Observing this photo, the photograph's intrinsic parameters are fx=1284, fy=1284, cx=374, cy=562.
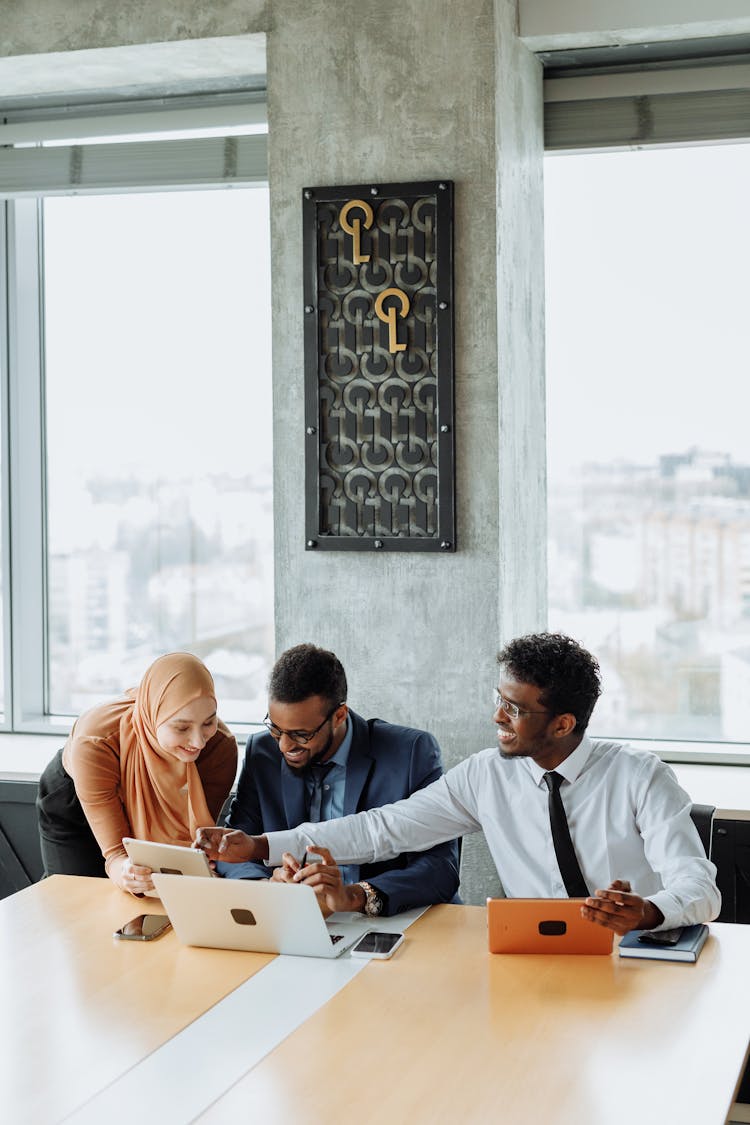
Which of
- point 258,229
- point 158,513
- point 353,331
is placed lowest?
point 158,513

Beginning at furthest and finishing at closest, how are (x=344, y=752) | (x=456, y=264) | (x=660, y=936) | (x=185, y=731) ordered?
(x=456, y=264)
(x=185, y=731)
(x=344, y=752)
(x=660, y=936)

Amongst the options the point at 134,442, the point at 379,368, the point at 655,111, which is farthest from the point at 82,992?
the point at 655,111

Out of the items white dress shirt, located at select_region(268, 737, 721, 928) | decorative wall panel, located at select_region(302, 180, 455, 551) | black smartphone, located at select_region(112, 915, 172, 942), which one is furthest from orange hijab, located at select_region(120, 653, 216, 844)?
decorative wall panel, located at select_region(302, 180, 455, 551)

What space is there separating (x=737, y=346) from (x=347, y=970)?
2.42 meters

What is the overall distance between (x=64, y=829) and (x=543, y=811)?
4.01 ft

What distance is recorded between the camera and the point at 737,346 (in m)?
3.91

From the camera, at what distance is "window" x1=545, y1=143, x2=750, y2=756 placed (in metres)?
3.91

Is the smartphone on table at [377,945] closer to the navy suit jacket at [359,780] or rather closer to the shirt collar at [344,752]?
the navy suit jacket at [359,780]

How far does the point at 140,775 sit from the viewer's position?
10.2 feet

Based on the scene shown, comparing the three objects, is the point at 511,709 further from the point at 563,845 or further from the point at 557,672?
the point at 563,845

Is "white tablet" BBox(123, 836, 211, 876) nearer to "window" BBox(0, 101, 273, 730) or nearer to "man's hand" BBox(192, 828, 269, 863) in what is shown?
"man's hand" BBox(192, 828, 269, 863)

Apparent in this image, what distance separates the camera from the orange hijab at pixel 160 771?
3084mm

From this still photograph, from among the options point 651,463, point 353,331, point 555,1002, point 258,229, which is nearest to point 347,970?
point 555,1002

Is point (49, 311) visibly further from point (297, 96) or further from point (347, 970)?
point (347, 970)
